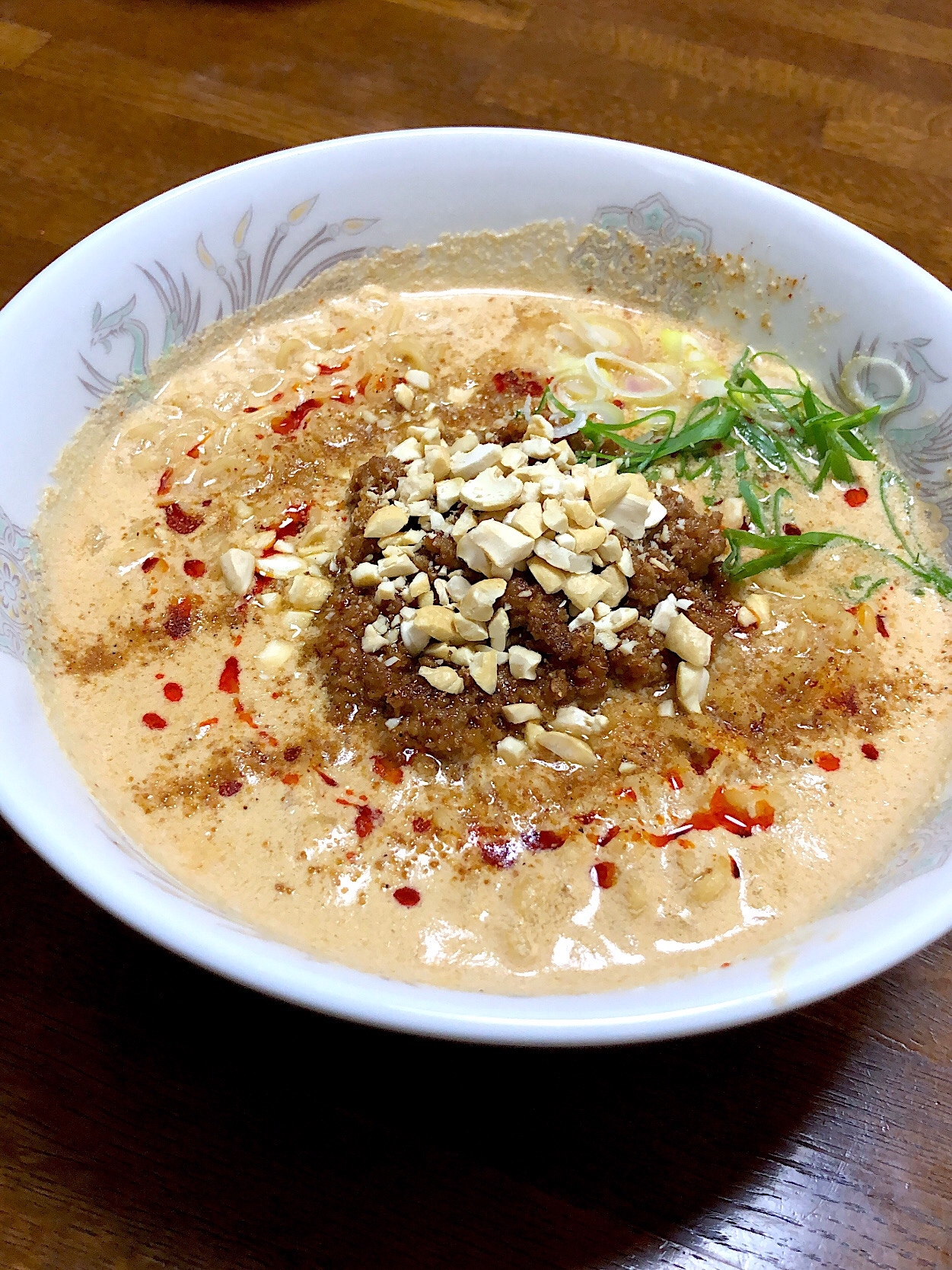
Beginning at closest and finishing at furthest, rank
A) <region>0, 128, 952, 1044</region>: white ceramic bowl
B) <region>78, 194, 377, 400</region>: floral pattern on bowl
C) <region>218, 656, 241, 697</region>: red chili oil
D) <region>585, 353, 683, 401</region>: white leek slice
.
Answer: <region>0, 128, 952, 1044</region>: white ceramic bowl, <region>218, 656, 241, 697</region>: red chili oil, <region>78, 194, 377, 400</region>: floral pattern on bowl, <region>585, 353, 683, 401</region>: white leek slice

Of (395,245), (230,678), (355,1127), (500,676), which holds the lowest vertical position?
(355,1127)

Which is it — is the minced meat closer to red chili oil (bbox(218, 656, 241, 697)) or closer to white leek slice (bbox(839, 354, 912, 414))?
red chili oil (bbox(218, 656, 241, 697))

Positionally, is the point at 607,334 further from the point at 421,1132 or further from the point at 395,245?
the point at 421,1132

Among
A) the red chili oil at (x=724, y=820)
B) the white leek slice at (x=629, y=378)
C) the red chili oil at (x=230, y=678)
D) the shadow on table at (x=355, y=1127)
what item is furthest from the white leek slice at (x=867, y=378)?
the red chili oil at (x=230, y=678)

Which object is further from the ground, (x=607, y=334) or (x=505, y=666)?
(x=607, y=334)

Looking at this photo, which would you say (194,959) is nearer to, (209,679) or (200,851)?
(200,851)

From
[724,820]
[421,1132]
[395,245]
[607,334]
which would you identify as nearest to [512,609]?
[724,820]

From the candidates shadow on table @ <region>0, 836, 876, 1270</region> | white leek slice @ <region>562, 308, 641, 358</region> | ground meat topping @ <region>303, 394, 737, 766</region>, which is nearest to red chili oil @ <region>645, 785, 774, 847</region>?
ground meat topping @ <region>303, 394, 737, 766</region>

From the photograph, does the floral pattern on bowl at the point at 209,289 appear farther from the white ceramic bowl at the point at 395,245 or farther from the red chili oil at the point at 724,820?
the red chili oil at the point at 724,820
